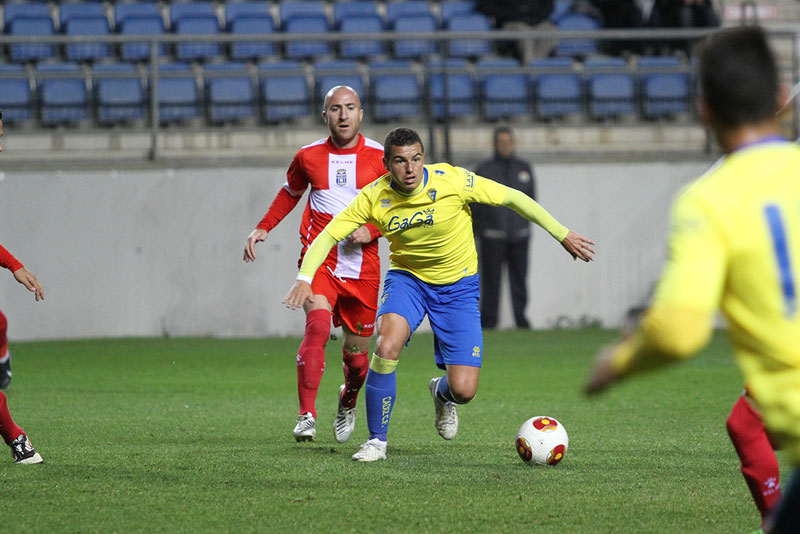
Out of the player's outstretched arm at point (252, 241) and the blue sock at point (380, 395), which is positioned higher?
the player's outstretched arm at point (252, 241)

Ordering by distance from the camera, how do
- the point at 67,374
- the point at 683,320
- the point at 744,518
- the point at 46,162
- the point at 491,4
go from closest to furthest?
1. the point at 683,320
2. the point at 744,518
3. the point at 67,374
4. the point at 46,162
5. the point at 491,4

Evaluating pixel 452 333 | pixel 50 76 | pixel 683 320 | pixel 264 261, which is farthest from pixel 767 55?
pixel 50 76

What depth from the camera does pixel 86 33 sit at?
15.9 metres

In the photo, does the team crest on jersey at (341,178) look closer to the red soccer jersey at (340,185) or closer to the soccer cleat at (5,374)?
the red soccer jersey at (340,185)

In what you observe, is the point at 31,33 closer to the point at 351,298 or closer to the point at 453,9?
the point at 453,9

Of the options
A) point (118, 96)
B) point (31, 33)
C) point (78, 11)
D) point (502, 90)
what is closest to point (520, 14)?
point (502, 90)

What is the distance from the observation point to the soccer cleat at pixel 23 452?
20.4 feet

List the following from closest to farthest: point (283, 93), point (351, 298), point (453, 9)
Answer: point (351, 298) < point (283, 93) < point (453, 9)

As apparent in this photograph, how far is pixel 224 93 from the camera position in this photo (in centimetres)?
1491

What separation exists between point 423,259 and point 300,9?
1099 centimetres

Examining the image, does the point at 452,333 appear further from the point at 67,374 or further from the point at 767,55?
the point at 67,374

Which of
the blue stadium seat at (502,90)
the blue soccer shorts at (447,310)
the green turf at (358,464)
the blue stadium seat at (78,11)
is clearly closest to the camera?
the green turf at (358,464)

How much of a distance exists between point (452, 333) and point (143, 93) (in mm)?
9136

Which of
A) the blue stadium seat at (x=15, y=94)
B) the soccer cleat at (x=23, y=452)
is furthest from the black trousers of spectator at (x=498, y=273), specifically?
the soccer cleat at (x=23, y=452)
